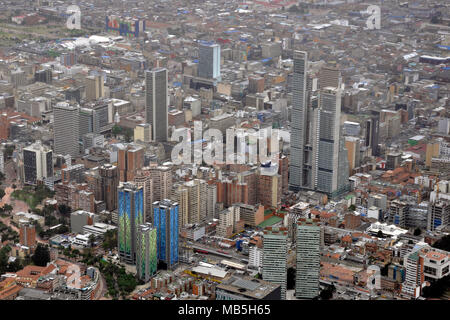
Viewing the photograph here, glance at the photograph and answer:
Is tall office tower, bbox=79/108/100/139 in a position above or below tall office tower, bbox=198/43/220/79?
below

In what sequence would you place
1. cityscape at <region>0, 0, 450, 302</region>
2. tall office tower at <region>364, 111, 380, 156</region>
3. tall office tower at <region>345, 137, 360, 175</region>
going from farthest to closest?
tall office tower at <region>364, 111, 380, 156</region>, tall office tower at <region>345, 137, 360, 175</region>, cityscape at <region>0, 0, 450, 302</region>

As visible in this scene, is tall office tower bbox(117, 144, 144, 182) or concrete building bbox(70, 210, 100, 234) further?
tall office tower bbox(117, 144, 144, 182)

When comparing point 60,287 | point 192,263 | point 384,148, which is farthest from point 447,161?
point 60,287

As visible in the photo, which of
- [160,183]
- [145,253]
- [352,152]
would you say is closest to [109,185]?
[160,183]

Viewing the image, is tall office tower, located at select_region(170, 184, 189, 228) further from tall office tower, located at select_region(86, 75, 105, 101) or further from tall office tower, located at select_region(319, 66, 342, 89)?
tall office tower, located at select_region(86, 75, 105, 101)

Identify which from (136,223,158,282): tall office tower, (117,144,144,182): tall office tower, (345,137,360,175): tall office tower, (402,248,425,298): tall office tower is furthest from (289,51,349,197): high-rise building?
(136,223,158,282): tall office tower

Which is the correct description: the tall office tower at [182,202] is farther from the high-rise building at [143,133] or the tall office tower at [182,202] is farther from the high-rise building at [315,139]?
the high-rise building at [143,133]

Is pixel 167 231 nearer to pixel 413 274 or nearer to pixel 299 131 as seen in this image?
pixel 413 274
